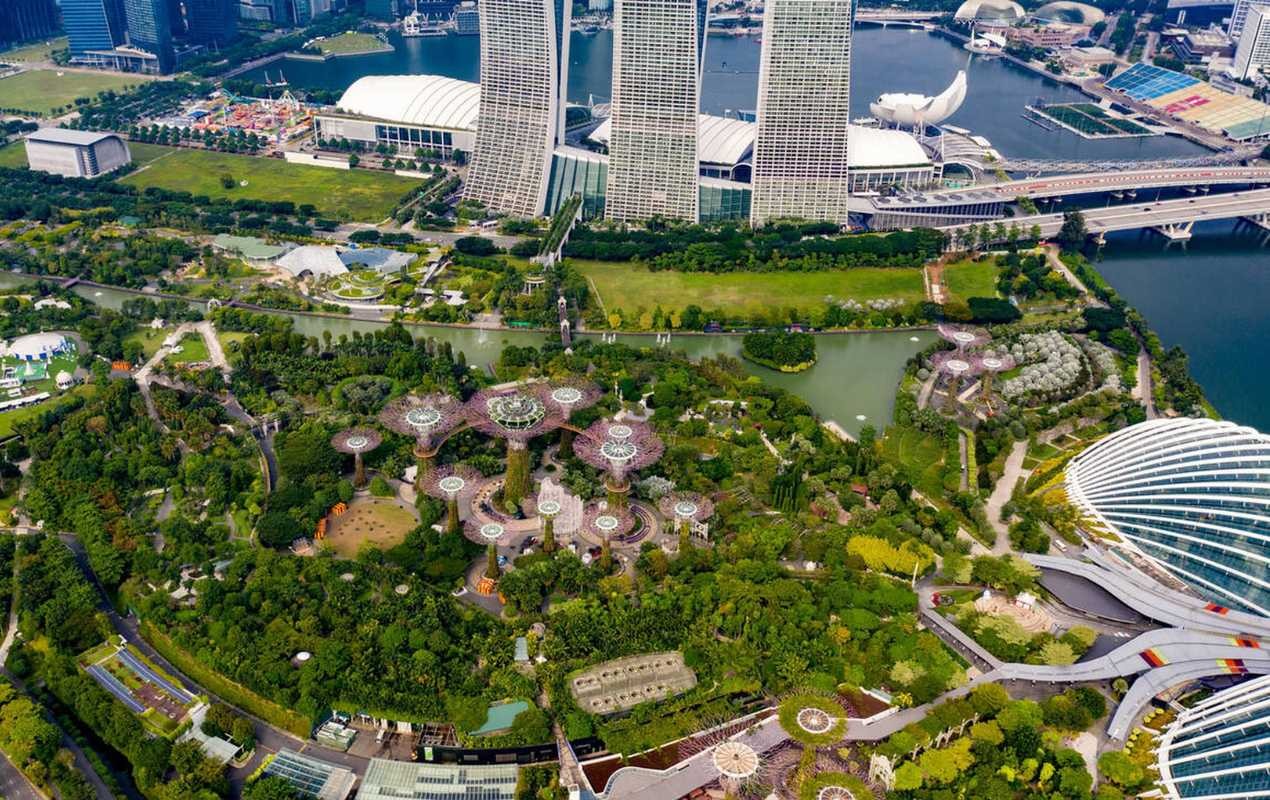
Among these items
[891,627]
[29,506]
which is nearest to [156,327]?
[29,506]

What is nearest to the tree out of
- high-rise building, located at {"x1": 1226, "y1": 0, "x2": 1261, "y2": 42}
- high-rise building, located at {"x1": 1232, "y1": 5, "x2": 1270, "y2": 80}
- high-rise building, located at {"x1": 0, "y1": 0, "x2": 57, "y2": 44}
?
high-rise building, located at {"x1": 1232, "y1": 5, "x2": 1270, "y2": 80}

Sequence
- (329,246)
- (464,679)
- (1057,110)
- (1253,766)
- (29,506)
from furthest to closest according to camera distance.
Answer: (1057,110) → (329,246) → (29,506) → (464,679) → (1253,766)

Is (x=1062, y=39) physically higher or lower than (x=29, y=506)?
higher

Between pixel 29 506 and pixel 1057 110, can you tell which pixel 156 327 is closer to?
pixel 29 506

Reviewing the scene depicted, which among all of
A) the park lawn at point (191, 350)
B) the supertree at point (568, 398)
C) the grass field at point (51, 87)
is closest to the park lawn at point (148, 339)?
the park lawn at point (191, 350)

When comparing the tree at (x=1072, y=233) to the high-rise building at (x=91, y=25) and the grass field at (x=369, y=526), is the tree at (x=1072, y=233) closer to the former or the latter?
the grass field at (x=369, y=526)

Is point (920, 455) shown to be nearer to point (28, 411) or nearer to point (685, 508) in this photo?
point (685, 508)
